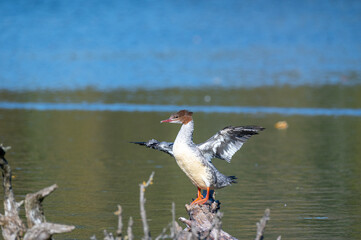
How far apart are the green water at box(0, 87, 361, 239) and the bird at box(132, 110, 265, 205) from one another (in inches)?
33.1

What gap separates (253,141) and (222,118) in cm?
338

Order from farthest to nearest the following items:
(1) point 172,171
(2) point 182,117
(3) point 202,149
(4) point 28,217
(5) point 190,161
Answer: (1) point 172,171, (3) point 202,149, (2) point 182,117, (5) point 190,161, (4) point 28,217

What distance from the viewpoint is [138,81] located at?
32750 millimetres

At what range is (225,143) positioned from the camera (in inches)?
357

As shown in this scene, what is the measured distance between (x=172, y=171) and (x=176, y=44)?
123 ft

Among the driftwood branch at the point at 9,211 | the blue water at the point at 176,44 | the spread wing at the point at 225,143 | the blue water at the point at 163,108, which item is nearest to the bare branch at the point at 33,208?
the driftwood branch at the point at 9,211

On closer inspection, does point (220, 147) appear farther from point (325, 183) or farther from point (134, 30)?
point (134, 30)

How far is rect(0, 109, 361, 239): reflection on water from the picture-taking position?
1026 cm

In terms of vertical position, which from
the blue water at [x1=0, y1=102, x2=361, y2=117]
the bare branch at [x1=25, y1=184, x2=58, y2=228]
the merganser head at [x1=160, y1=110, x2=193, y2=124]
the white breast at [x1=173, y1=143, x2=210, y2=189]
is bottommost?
the bare branch at [x1=25, y1=184, x2=58, y2=228]

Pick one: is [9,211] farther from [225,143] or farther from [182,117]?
[225,143]

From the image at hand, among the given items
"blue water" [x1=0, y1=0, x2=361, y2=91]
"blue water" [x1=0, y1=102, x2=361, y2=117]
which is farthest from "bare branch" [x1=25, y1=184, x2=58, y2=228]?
"blue water" [x1=0, y1=0, x2=361, y2=91]

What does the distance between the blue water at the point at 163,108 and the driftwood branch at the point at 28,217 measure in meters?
16.5

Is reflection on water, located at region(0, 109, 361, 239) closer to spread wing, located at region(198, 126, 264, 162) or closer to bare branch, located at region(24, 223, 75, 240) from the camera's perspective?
spread wing, located at region(198, 126, 264, 162)

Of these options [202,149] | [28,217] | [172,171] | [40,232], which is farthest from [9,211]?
[172,171]
